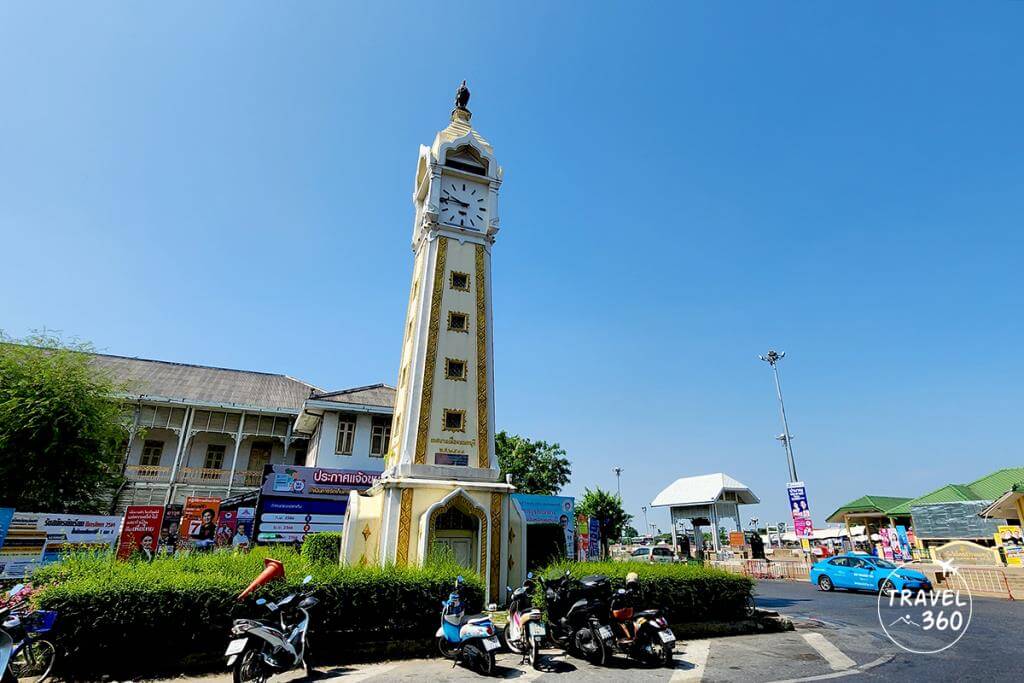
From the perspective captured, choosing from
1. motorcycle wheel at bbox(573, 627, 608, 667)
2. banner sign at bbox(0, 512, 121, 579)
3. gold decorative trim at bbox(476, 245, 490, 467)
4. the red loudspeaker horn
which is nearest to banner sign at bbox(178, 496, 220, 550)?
banner sign at bbox(0, 512, 121, 579)

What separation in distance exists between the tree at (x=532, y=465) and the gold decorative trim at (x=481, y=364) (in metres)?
17.2

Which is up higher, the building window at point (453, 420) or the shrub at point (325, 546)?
the building window at point (453, 420)

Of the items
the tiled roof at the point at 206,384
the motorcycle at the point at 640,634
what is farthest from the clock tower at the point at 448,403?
the tiled roof at the point at 206,384

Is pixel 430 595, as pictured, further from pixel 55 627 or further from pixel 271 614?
pixel 55 627

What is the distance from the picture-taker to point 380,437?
91.0 ft

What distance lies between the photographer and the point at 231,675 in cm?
804

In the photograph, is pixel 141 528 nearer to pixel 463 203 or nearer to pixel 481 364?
pixel 481 364

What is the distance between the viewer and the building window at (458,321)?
19.0 meters

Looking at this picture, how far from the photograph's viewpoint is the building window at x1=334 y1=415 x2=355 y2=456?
87.0ft

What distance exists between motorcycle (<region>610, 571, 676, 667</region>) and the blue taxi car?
1387 centimetres

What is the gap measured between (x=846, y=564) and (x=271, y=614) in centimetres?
2181

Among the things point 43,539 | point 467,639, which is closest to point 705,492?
point 467,639

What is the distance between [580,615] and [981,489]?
132 ft

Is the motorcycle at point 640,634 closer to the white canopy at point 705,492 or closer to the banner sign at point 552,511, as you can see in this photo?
the banner sign at point 552,511
